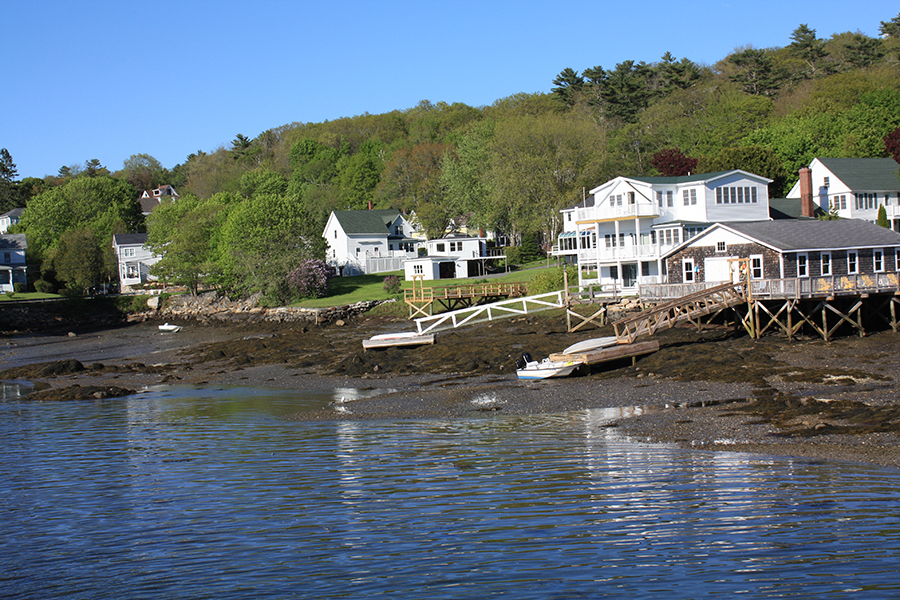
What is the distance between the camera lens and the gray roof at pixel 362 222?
9650cm

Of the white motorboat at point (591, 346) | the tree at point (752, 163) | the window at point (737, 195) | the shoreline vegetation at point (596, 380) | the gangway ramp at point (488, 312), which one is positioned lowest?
the shoreline vegetation at point (596, 380)

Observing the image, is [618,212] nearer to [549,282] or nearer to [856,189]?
[549,282]

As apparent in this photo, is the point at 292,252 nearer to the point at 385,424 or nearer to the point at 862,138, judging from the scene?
the point at 385,424

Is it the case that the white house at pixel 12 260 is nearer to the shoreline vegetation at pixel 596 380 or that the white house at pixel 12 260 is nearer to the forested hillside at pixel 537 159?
the forested hillside at pixel 537 159

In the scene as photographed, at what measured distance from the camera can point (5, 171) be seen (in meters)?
148

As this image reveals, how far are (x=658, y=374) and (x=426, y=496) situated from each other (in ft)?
55.2

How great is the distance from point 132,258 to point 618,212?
7252 cm

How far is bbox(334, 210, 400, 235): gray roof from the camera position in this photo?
9650cm

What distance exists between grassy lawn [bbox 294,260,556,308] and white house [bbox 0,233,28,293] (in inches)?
1723

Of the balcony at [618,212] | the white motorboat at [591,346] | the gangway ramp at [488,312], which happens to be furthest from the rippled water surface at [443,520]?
the balcony at [618,212]

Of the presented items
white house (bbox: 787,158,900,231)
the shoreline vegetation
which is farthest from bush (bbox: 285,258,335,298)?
white house (bbox: 787,158,900,231)

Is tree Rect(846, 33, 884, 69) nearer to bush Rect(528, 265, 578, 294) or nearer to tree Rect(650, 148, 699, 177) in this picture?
tree Rect(650, 148, 699, 177)

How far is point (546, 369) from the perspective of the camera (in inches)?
1228

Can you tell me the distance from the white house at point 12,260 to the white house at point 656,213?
7651 cm
